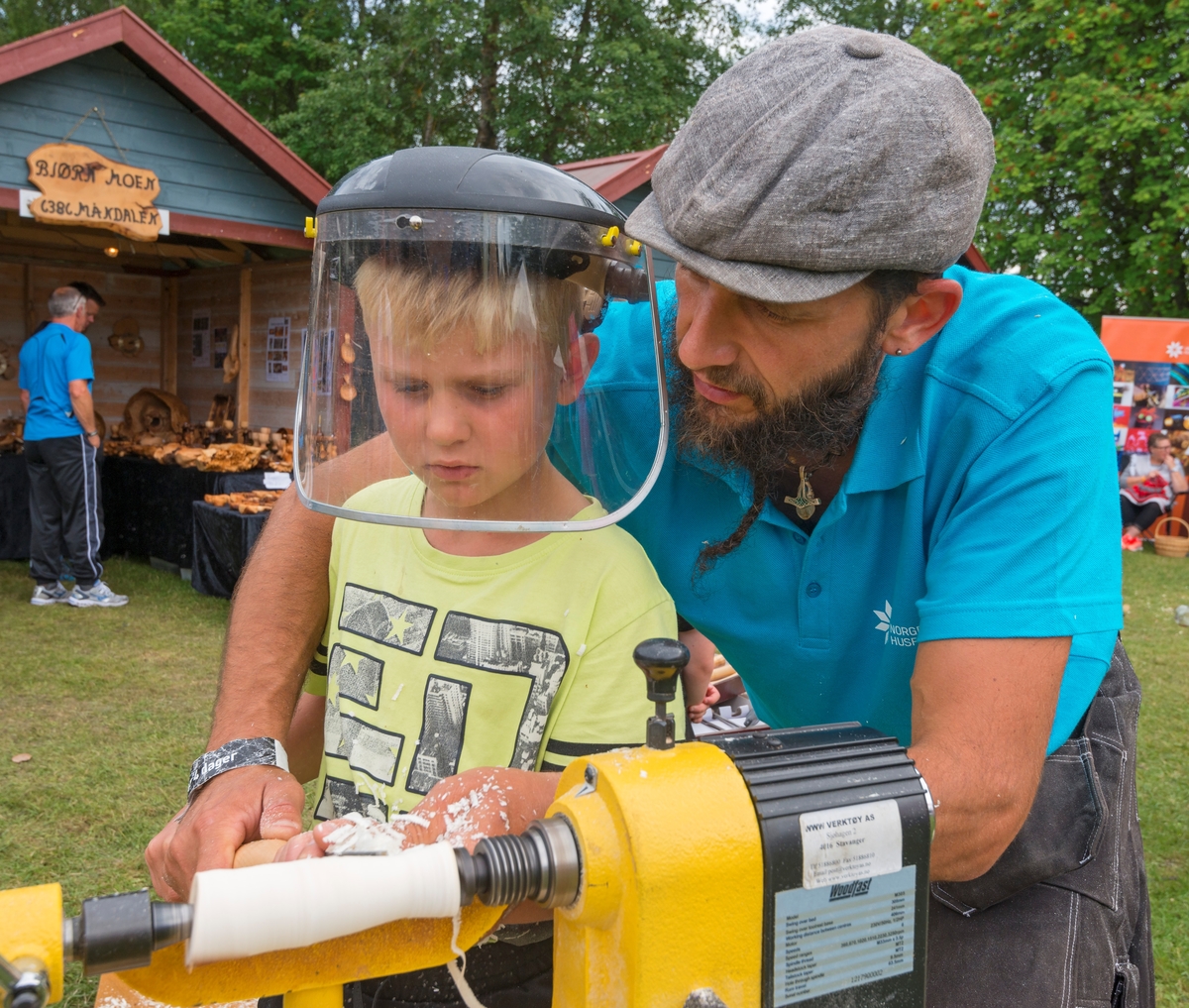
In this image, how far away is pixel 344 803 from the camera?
1.40 m

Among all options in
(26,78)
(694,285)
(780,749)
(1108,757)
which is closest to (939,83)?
(694,285)

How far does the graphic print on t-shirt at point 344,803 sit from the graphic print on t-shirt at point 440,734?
0.21 ft

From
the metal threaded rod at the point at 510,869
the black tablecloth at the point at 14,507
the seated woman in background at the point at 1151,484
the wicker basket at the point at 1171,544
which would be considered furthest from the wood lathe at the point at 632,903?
the seated woman in background at the point at 1151,484

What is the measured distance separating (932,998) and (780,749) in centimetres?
102

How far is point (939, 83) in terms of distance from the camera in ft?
4.08

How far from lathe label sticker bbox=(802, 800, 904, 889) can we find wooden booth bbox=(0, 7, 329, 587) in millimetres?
6577

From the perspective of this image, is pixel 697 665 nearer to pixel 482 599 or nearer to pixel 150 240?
pixel 482 599

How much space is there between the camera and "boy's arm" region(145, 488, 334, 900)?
1.17 m

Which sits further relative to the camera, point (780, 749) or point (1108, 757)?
point (1108, 757)

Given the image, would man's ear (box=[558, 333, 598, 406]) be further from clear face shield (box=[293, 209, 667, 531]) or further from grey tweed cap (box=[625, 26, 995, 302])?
grey tweed cap (box=[625, 26, 995, 302])

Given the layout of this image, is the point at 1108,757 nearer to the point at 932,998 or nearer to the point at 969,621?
the point at 932,998

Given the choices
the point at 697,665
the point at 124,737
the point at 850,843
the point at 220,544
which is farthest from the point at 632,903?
the point at 220,544

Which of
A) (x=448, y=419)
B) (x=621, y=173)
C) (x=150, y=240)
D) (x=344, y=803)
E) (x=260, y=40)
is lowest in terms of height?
(x=344, y=803)

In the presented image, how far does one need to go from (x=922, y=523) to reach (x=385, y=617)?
0.84 metres
